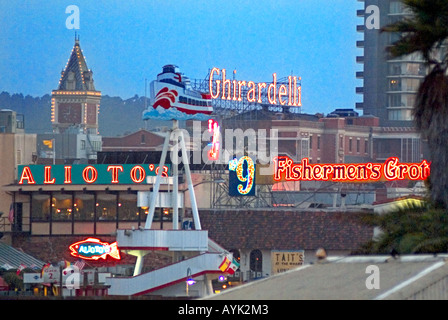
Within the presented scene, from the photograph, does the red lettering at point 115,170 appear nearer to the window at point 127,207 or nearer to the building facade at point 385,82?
the window at point 127,207

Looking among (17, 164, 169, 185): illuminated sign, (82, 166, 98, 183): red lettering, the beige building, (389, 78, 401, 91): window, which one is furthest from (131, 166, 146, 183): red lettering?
(389, 78, 401, 91): window

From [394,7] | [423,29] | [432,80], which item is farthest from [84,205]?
[394,7]

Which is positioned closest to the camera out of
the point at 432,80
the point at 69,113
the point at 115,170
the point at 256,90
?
the point at 432,80

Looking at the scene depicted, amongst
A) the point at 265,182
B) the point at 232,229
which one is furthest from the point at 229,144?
the point at 232,229

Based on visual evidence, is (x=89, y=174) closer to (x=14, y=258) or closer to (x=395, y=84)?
(x=14, y=258)

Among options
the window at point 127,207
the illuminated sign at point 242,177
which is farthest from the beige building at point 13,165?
the illuminated sign at point 242,177

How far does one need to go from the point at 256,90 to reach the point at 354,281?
107187 millimetres

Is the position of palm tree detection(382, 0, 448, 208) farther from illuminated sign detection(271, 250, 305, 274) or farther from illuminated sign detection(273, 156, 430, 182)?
illuminated sign detection(273, 156, 430, 182)

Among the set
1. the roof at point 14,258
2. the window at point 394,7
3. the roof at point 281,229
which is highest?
the window at point 394,7

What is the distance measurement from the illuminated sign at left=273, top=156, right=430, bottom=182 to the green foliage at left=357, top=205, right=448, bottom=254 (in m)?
50.8

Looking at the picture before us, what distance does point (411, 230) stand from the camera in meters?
28.8

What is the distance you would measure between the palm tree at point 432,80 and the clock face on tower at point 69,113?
167397 mm

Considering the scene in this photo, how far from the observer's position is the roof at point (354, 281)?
73.8 feet
